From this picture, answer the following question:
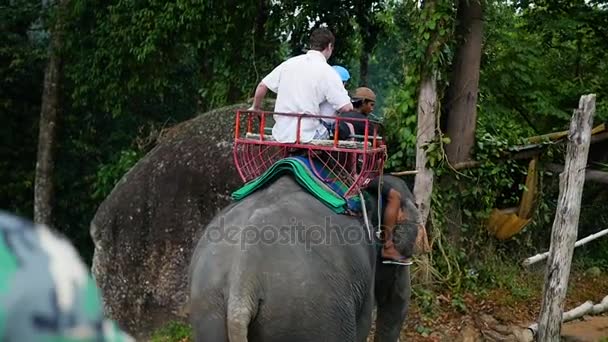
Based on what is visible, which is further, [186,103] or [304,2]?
[186,103]

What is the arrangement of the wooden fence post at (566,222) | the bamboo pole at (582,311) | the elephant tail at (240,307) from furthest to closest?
the bamboo pole at (582,311) < the wooden fence post at (566,222) < the elephant tail at (240,307)

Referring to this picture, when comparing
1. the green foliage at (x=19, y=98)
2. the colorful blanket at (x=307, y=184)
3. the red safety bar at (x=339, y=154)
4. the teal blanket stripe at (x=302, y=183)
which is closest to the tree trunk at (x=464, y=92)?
the red safety bar at (x=339, y=154)

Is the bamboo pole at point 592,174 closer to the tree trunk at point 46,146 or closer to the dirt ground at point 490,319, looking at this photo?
the dirt ground at point 490,319

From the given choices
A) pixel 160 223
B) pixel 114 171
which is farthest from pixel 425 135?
pixel 114 171

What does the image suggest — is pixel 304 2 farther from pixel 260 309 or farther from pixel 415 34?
pixel 260 309

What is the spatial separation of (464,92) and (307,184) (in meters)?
4.65

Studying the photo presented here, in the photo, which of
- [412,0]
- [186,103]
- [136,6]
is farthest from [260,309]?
[186,103]

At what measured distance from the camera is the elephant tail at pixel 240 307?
398 centimetres

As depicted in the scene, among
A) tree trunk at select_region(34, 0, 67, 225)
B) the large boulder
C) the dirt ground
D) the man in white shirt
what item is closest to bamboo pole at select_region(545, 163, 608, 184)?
the dirt ground

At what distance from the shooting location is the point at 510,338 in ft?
26.9

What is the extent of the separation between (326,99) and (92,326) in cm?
440

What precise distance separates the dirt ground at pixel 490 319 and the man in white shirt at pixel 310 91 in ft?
11.3

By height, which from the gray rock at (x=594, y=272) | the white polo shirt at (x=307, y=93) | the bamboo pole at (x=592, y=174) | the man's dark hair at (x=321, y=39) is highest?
the man's dark hair at (x=321, y=39)

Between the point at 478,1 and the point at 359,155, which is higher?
the point at 478,1
